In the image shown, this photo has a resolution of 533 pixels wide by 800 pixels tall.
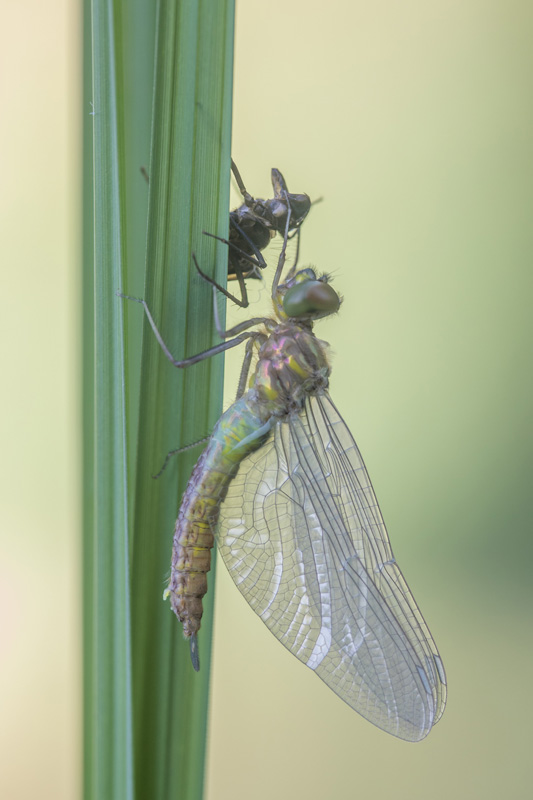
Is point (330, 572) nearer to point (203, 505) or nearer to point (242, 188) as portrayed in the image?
point (203, 505)

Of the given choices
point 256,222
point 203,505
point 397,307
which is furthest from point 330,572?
point 397,307

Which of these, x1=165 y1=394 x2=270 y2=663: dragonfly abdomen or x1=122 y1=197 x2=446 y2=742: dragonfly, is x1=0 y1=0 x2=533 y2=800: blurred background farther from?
x1=165 y1=394 x2=270 y2=663: dragonfly abdomen

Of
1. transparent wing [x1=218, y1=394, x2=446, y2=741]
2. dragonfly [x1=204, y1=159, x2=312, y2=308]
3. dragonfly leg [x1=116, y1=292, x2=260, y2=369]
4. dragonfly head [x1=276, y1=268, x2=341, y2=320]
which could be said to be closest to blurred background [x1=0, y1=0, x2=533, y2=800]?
dragonfly [x1=204, y1=159, x2=312, y2=308]

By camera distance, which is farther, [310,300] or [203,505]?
[310,300]

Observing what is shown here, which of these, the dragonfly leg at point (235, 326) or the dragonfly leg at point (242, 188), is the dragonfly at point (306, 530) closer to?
the dragonfly leg at point (235, 326)

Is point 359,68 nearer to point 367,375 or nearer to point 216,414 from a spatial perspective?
point 367,375

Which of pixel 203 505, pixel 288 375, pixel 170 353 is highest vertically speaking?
pixel 288 375

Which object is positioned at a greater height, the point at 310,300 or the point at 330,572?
the point at 310,300
